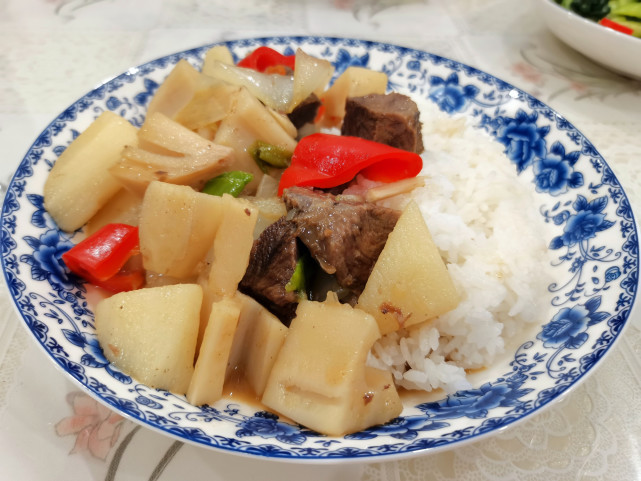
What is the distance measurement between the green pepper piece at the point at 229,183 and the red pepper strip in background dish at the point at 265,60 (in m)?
0.97

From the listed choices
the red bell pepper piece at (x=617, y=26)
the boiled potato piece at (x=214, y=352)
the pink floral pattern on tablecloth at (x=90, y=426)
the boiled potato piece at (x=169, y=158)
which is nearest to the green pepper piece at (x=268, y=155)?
the boiled potato piece at (x=169, y=158)

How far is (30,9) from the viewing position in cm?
442

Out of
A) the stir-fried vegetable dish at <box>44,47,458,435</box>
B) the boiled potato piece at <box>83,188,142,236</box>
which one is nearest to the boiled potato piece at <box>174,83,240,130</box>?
the stir-fried vegetable dish at <box>44,47,458,435</box>

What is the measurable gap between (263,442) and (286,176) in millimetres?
1141

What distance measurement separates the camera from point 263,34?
4.31 m

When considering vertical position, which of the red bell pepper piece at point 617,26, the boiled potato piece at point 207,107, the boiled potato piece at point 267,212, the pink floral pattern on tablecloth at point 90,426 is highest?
the red bell pepper piece at point 617,26

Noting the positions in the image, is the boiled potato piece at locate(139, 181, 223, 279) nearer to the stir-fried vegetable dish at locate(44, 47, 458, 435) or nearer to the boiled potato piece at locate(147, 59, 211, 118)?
the stir-fried vegetable dish at locate(44, 47, 458, 435)

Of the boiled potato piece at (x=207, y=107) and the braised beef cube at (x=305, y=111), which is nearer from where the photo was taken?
the boiled potato piece at (x=207, y=107)

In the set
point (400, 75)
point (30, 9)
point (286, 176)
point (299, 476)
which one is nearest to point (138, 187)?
point (286, 176)

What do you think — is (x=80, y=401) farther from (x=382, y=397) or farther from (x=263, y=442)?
(x=382, y=397)

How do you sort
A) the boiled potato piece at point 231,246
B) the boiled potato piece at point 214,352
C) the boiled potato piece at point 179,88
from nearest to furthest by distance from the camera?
the boiled potato piece at point 214,352 < the boiled potato piece at point 231,246 < the boiled potato piece at point 179,88

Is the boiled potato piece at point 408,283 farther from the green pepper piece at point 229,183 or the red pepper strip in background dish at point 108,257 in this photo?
the red pepper strip in background dish at point 108,257

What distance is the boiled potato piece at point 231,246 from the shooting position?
5.65 feet

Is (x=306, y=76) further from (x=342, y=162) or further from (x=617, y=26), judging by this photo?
(x=617, y=26)
